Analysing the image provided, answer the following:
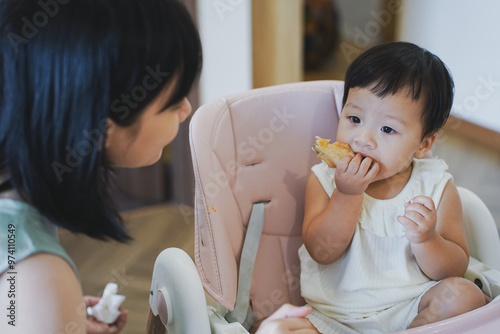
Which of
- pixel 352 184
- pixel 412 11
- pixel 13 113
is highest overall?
pixel 13 113

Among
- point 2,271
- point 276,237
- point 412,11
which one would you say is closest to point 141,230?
point 276,237

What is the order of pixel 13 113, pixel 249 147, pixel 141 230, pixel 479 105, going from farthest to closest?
pixel 479 105, pixel 141 230, pixel 249 147, pixel 13 113

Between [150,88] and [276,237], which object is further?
[276,237]

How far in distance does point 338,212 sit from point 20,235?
0.48 meters

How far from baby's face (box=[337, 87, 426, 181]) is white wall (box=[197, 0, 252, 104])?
0.82 metres

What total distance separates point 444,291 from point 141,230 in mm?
1268

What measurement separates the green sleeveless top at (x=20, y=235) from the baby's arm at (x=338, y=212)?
410 millimetres

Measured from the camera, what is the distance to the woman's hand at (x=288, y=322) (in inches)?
27.1

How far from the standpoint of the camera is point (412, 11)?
277 cm

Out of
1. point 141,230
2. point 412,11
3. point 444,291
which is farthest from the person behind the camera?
point 412,11

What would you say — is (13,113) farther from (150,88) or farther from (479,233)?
(479,233)

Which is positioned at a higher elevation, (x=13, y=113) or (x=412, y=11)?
(x=13, y=113)

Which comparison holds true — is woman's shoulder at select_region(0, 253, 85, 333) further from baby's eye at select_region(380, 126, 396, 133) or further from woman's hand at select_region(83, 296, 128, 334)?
baby's eye at select_region(380, 126, 396, 133)

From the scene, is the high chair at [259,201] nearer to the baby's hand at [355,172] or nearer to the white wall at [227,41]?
the baby's hand at [355,172]
